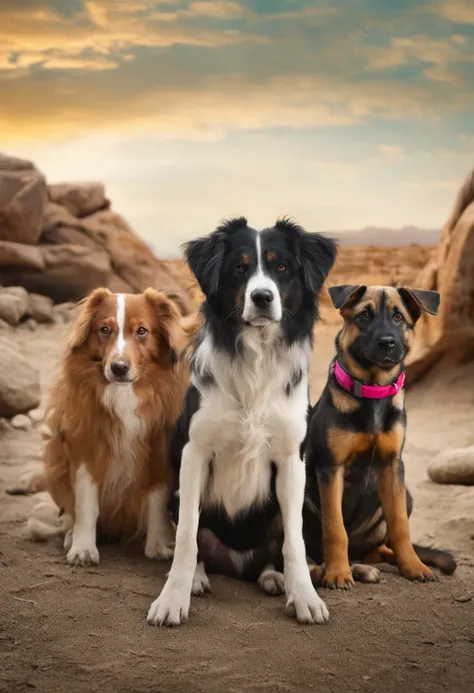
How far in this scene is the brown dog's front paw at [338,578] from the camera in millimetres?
3755

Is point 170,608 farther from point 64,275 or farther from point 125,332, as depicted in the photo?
point 64,275

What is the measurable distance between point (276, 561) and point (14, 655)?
1.40 meters

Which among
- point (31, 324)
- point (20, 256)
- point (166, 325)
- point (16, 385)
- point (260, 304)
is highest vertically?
point (260, 304)

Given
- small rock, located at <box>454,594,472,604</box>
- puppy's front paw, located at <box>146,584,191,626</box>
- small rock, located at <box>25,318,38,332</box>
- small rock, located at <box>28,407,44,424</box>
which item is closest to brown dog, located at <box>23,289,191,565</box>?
puppy's front paw, located at <box>146,584,191,626</box>

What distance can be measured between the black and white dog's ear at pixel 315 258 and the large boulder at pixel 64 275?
872 cm

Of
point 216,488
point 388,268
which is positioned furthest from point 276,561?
point 388,268

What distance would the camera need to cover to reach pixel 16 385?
688 centimetres

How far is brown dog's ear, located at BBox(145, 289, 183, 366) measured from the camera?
4.25m

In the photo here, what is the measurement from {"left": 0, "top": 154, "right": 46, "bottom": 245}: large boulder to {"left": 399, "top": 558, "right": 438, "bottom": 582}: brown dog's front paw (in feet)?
30.3

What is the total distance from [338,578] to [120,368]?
150 cm

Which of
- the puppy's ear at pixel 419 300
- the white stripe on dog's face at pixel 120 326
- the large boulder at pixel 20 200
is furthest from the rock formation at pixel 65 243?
the puppy's ear at pixel 419 300

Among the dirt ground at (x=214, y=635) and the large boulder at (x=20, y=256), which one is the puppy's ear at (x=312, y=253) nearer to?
the dirt ground at (x=214, y=635)

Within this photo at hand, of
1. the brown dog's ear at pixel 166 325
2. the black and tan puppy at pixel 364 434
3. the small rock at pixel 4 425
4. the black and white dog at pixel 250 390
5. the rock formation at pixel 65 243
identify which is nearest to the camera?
the black and white dog at pixel 250 390

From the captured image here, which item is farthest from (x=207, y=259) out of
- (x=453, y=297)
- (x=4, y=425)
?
(x=453, y=297)
